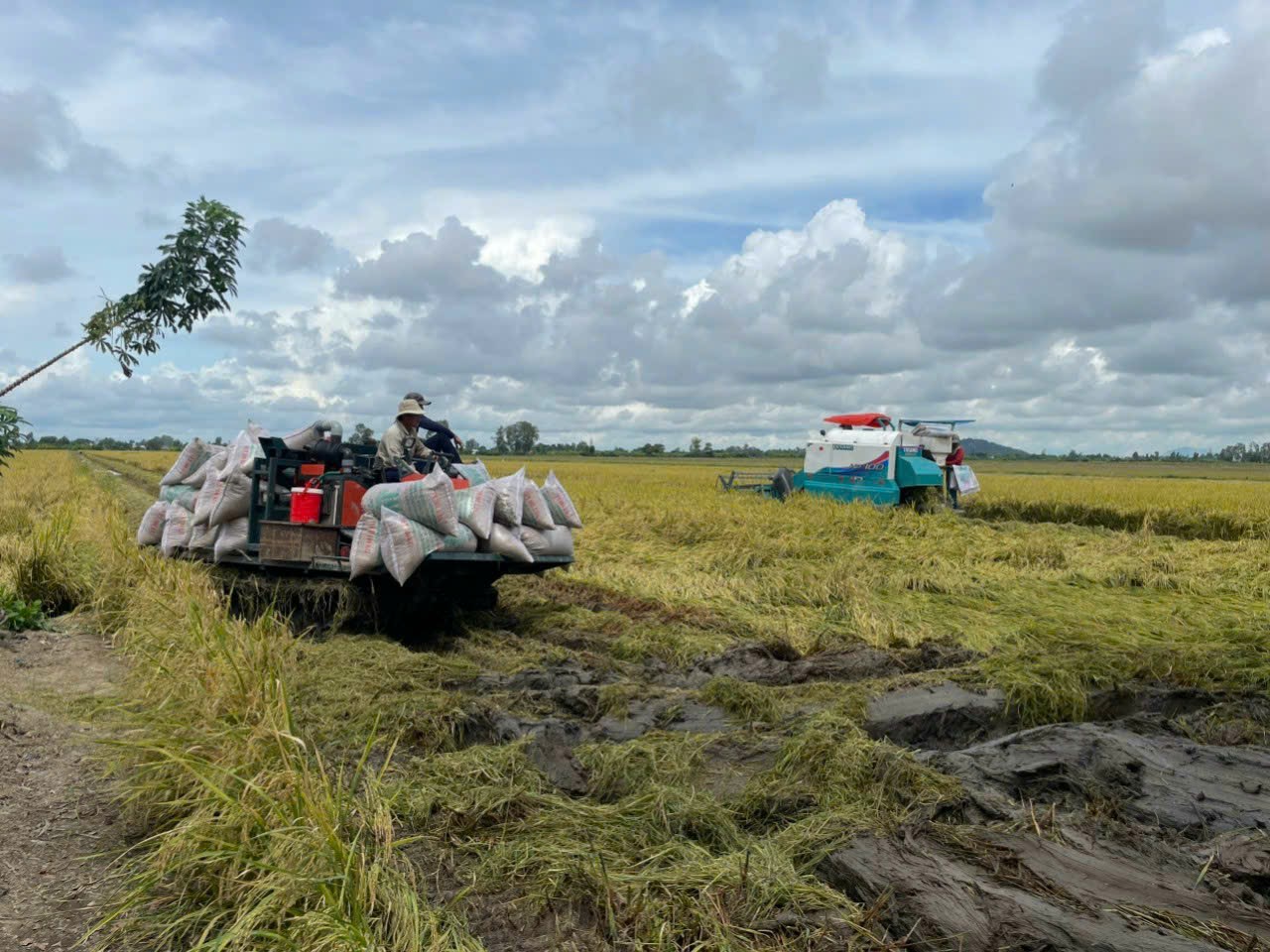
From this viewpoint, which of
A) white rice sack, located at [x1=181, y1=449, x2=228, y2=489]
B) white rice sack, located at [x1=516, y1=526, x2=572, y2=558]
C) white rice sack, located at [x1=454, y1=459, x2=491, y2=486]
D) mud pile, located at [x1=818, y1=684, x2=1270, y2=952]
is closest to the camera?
mud pile, located at [x1=818, y1=684, x2=1270, y2=952]

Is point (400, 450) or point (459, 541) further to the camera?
point (400, 450)

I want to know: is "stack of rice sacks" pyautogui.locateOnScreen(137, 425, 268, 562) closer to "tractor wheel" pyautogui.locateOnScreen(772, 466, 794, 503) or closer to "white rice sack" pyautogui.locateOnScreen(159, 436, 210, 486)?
"white rice sack" pyautogui.locateOnScreen(159, 436, 210, 486)

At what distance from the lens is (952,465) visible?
813 inches


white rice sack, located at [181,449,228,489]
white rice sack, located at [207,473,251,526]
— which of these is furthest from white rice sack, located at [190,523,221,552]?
white rice sack, located at [181,449,228,489]

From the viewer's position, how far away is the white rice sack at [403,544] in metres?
A: 7.95

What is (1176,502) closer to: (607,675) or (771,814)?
(607,675)

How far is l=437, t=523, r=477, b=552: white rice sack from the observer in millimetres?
8164

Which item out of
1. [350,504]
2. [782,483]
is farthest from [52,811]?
[782,483]

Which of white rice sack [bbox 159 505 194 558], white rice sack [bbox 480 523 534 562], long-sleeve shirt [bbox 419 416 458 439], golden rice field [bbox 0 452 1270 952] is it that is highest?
long-sleeve shirt [bbox 419 416 458 439]

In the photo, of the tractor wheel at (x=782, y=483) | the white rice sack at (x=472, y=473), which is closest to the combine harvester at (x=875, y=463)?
the tractor wheel at (x=782, y=483)

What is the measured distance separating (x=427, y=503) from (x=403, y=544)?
37cm

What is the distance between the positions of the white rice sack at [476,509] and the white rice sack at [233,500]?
2407 mm

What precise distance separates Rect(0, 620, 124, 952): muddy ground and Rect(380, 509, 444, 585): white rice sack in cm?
205

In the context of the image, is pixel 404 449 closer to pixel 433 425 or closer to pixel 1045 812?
pixel 433 425
